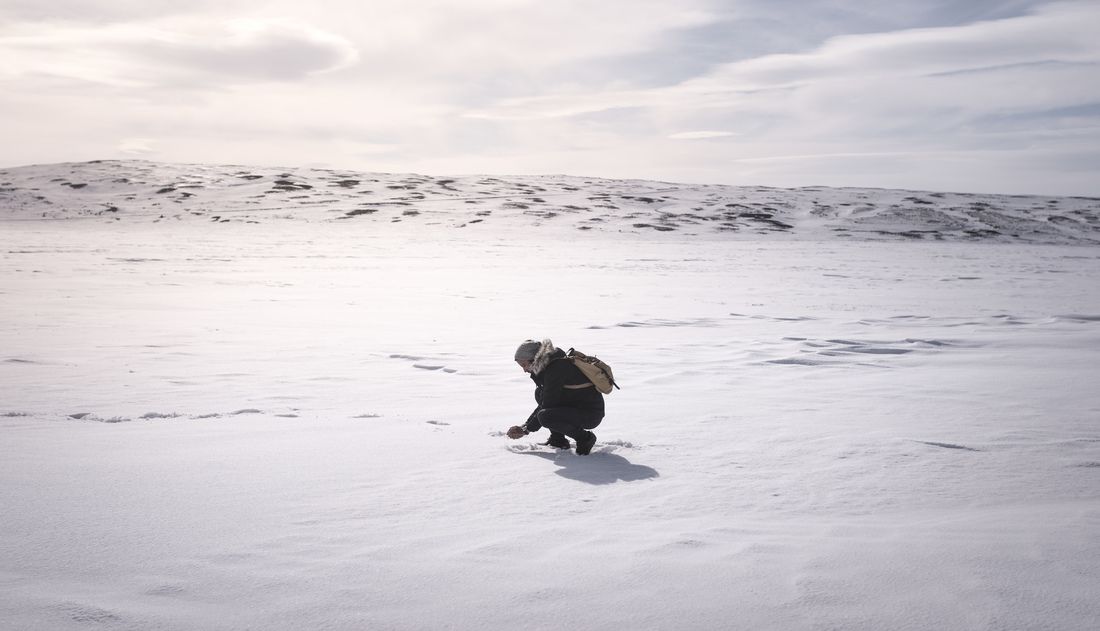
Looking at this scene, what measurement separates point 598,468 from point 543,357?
695mm

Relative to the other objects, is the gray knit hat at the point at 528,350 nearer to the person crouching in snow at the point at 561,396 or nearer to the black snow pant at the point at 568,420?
the person crouching in snow at the point at 561,396

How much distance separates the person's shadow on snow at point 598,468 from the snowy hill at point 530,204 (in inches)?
945

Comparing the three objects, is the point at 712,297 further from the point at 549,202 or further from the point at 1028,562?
the point at 549,202

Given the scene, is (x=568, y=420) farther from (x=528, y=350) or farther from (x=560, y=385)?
(x=528, y=350)

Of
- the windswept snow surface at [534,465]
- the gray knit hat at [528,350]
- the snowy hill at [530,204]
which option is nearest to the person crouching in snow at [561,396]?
the gray knit hat at [528,350]

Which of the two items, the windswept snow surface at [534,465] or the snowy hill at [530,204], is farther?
the snowy hill at [530,204]

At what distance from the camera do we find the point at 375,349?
25.5 ft

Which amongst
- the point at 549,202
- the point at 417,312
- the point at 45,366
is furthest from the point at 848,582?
the point at 549,202

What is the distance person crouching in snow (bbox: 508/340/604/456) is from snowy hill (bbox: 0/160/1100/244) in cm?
2400

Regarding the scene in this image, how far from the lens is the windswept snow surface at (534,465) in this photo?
247 centimetres

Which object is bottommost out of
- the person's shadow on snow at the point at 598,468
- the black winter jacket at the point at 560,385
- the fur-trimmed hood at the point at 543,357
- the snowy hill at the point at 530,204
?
the person's shadow on snow at the point at 598,468

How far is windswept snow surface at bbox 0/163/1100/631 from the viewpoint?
2.47m

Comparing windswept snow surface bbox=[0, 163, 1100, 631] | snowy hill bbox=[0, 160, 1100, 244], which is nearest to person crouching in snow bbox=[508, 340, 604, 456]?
windswept snow surface bbox=[0, 163, 1100, 631]

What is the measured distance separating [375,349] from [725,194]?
118 feet
